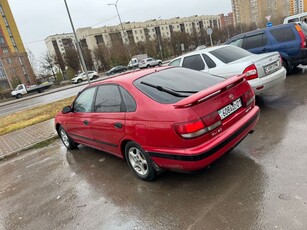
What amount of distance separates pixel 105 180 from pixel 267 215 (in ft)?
8.26

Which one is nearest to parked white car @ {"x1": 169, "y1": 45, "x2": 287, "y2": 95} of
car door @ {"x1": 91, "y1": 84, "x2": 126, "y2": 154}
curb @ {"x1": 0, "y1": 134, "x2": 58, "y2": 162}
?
car door @ {"x1": 91, "y1": 84, "x2": 126, "y2": 154}

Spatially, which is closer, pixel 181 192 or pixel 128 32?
pixel 181 192

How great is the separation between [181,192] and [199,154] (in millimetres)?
751

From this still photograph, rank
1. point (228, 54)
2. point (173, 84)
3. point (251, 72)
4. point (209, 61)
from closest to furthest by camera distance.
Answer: point (173, 84) < point (251, 72) < point (228, 54) < point (209, 61)

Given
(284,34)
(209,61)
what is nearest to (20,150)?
(209,61)

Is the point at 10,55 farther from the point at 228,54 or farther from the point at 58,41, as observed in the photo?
the point at 228,54

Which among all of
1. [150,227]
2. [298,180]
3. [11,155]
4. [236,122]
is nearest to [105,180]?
[150,227]

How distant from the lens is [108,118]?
12.9ft

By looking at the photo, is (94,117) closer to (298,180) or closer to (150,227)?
(150,227)

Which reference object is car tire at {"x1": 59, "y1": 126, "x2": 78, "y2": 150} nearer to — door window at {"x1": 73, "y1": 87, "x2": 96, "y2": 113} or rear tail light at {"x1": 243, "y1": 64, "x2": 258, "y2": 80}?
door window at {"x1": 73, "y1": 87, "x2": 96, "y2": 113}

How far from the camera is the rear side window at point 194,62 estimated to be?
6.64 meters

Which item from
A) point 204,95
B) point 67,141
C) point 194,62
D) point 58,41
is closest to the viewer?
point 204,95

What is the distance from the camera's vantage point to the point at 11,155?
21.4 feet

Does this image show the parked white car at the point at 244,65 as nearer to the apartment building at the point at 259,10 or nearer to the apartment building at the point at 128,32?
the apartment building at the point at 259,10
